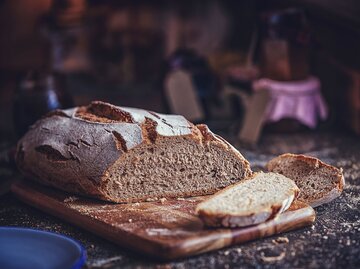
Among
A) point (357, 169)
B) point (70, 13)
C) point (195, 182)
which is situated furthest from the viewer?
point (70, 13)

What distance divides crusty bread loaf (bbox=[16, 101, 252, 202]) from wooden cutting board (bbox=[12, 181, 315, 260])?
0.05 metres

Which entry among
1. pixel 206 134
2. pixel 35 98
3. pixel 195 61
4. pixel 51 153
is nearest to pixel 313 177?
pixel 206 134

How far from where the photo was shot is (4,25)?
434 cm

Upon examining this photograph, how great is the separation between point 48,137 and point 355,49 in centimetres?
156

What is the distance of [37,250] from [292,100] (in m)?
1.71

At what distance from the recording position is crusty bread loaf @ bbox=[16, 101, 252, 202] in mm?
2205

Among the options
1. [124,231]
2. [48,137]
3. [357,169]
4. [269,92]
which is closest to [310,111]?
[269,92]

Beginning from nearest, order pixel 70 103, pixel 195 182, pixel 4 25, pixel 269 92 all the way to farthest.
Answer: pixel 195 182 → pixel 70 103 → pixel 269 92 → pixel 4 25

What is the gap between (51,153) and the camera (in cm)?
238

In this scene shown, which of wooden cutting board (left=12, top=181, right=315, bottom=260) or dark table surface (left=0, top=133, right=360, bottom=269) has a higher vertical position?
wooden cutting board (left=12, top=181, right=315, bottom=260)

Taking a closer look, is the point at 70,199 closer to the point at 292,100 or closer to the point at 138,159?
the point at 138,159

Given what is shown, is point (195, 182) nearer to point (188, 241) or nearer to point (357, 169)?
point (188, 241)

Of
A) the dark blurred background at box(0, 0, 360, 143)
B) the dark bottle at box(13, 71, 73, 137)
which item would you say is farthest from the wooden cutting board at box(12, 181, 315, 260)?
the dark blurred background at box(0, 0, 360, 143)

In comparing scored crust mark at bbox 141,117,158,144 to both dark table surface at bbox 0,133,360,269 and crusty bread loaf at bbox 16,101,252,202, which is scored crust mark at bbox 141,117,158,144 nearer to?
crusty bread loaf at bbox 16,101,252,202
